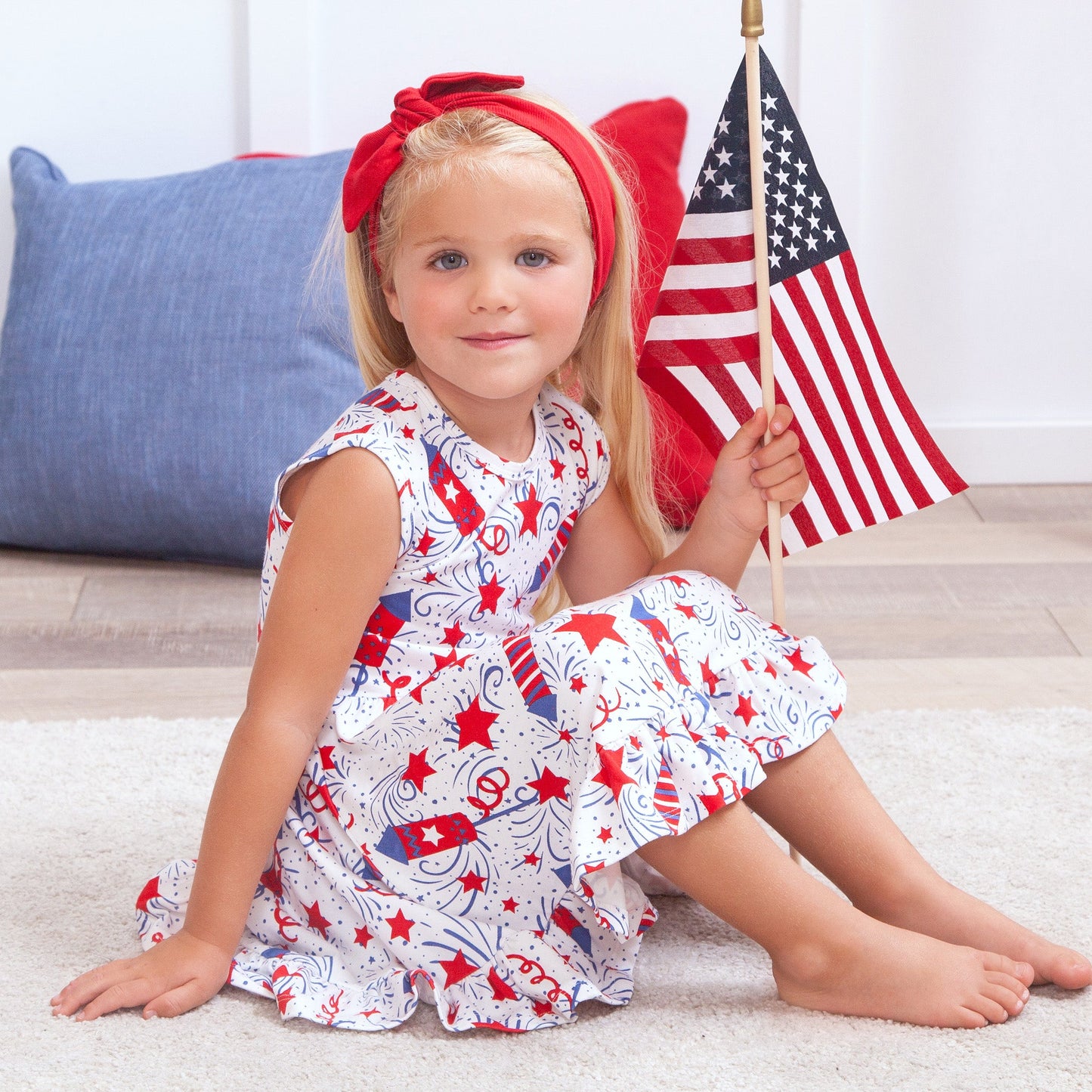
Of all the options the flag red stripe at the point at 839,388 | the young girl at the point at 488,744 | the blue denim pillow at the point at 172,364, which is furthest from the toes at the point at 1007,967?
the blue denim pillow at the point at 172,364

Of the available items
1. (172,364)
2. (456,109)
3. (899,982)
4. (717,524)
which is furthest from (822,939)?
(172,364)

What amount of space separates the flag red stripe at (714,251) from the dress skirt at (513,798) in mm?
228

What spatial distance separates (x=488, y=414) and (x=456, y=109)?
20 cm

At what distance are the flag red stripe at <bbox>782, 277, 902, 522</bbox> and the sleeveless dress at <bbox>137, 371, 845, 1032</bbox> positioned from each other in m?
0.15

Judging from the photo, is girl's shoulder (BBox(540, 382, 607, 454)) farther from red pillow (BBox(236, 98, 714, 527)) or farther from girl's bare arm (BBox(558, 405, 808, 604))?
red pillow (BBox(236, 98, 714, 527))

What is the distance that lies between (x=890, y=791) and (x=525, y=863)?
42cm

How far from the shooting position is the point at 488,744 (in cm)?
90

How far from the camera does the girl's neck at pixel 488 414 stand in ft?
3.21

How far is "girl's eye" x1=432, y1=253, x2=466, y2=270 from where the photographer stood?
93cm

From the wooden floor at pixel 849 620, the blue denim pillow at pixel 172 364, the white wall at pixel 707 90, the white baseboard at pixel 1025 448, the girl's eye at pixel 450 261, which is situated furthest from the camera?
the white baseboard at pixel 1025 448

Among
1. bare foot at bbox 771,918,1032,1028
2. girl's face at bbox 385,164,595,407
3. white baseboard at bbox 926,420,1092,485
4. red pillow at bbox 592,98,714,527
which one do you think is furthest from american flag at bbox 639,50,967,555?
white baseboard at bbox 926,420,1092,485

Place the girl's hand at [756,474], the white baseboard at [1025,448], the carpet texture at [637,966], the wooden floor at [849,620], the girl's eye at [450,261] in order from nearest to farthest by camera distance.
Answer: the carpet texture at [637,966] → the girl's eye at [450,261] → the girl's hand at [756,474] → the wooden floor at [849,620] → the white baseboard at [1025,448]

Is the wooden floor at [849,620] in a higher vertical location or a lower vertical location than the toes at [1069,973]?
lower

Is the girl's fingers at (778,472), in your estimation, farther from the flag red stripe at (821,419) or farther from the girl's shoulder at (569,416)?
the girl's shoulder at (569,416)
